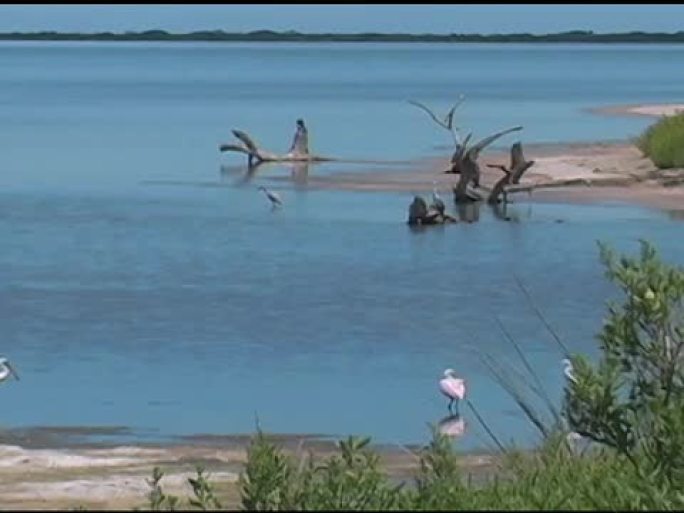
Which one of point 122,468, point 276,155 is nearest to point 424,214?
point 276,155

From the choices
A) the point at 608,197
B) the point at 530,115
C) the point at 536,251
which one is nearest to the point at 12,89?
the point at 530,115

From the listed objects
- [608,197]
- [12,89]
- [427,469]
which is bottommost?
[12,89]

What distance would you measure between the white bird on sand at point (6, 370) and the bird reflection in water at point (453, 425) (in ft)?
10.9

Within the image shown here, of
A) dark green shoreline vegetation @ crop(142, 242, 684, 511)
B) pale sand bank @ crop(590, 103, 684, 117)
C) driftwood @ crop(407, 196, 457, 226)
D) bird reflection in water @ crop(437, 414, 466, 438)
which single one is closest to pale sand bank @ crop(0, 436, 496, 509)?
bird reflection in water @ crop(437, 414, 466, 438)

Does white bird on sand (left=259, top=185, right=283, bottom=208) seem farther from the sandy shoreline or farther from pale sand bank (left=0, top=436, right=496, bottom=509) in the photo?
pale sand bank (left=0, top=436, right=496, bottom=509)

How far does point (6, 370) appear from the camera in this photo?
52.6 ft

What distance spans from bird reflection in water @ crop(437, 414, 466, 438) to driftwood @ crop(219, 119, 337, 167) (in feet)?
87.0

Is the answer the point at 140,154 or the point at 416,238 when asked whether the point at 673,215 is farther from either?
the point at 140,154

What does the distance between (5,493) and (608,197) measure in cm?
2261

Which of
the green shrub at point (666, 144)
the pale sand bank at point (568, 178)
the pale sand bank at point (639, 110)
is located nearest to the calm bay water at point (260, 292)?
the pale sand bank at point (568, 178)

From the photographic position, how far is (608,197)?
110ft

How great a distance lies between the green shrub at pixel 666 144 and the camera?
3544 cm

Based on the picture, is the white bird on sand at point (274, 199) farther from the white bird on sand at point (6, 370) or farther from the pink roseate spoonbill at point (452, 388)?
the pink roseate spoonbill at point (452, 388)

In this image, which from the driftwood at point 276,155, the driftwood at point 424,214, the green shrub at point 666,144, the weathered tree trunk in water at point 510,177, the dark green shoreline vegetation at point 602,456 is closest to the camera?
the dark green shoreline vegetation at point 602,456
